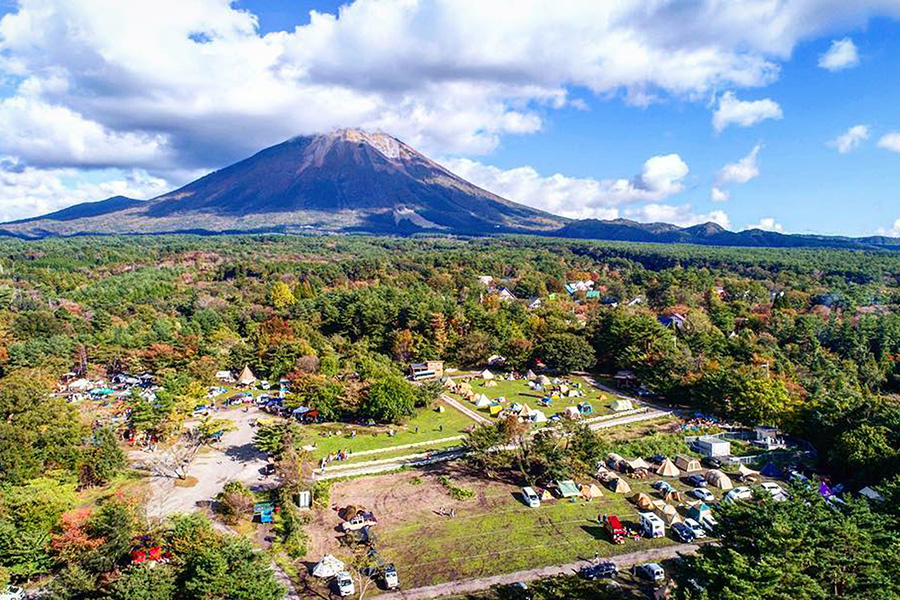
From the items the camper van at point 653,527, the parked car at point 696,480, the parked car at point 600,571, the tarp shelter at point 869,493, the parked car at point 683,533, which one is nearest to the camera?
the parked car at point 600,571

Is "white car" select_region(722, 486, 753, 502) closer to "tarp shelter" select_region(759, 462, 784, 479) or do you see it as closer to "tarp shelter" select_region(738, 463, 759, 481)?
"tarp shelter" select_region(738, 463, 759, 481)

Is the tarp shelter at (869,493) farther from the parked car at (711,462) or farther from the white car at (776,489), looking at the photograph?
the parked car at (711,462)

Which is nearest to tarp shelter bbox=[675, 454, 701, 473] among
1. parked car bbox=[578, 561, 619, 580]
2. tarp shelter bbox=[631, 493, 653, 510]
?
tarp shelter bbox=[631, 493, 653, 510]

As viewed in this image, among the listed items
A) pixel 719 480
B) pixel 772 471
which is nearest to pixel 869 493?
pixel 772 471

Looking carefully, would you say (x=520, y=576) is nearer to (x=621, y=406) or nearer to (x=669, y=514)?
(x=669, y=514)

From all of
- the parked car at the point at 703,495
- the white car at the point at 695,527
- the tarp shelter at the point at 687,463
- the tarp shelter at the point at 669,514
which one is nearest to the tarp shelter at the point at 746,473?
the tarp shelter at the point at 687,463

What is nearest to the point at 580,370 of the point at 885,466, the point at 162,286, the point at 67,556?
the point at 885,466
